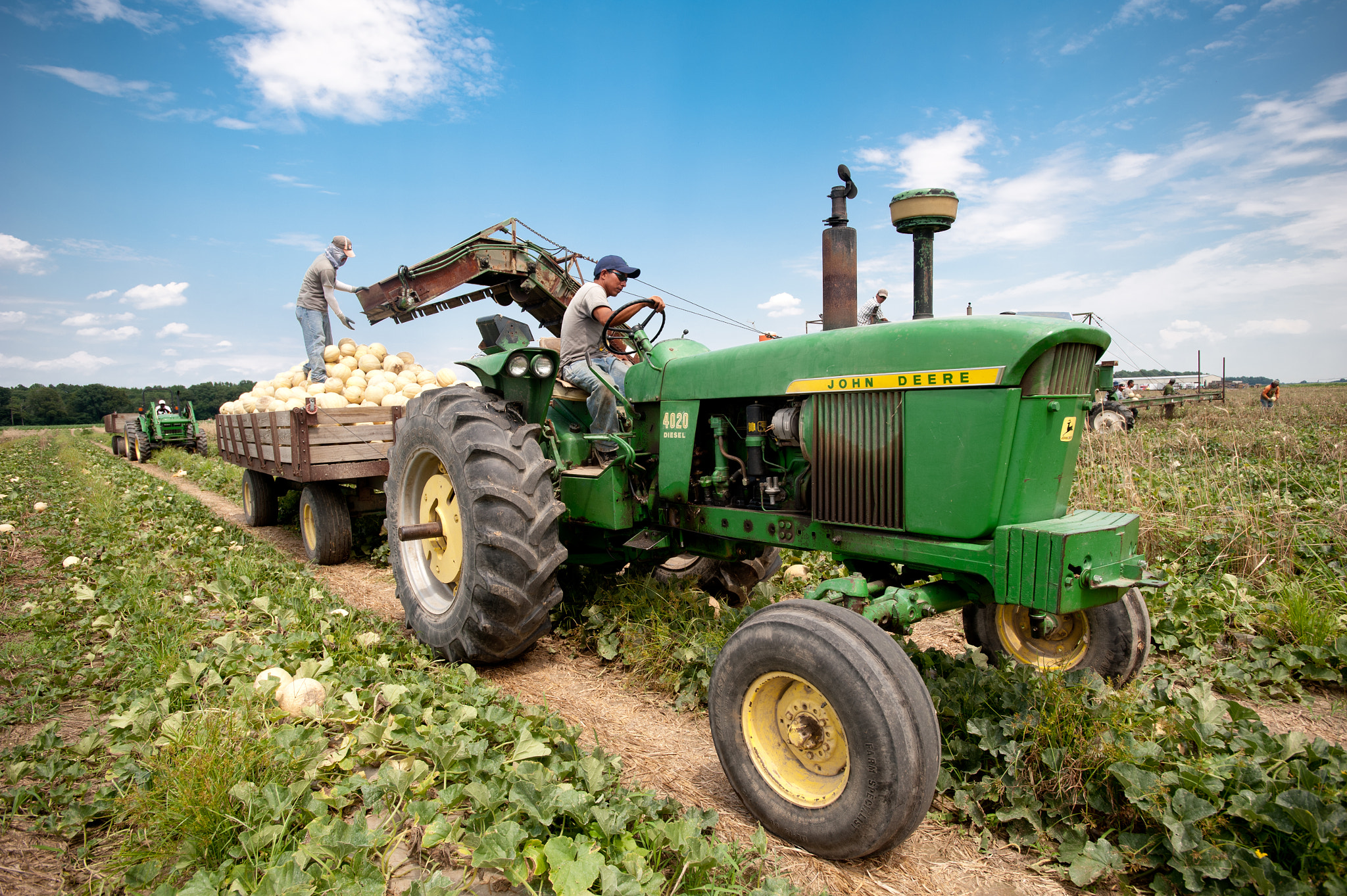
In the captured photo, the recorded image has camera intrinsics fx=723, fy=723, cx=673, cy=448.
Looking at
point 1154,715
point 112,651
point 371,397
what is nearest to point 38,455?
point 371,397

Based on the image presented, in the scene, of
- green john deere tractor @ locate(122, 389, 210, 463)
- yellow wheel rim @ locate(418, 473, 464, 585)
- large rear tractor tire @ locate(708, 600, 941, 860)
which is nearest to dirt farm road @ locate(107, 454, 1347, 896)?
large rear tractor tire @ locate(708, 600, 941, 860)

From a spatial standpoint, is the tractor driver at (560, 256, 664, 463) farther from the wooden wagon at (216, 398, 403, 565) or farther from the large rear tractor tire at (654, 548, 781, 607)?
the wooden wagon at (216, 398, 403, 565)

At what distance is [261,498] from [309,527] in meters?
1.79

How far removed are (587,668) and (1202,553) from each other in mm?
4160

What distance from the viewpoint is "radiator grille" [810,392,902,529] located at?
9.06ft

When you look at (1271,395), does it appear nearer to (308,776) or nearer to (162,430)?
(308,776)

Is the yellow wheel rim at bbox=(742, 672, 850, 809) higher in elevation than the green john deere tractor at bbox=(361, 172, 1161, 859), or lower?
lower

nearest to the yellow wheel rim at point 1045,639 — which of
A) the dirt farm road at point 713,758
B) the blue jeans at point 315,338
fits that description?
the dirt farm road at point 713,758

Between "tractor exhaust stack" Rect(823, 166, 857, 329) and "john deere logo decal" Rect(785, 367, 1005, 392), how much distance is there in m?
0.33

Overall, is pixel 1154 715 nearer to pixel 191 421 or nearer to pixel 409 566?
pixel 409 566

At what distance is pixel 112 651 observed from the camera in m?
3.63

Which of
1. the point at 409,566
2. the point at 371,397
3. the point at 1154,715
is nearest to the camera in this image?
the point at 1154,715

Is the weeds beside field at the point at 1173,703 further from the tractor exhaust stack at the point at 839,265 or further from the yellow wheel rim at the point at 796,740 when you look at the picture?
the tractor exhaust stack at the point at 839,265

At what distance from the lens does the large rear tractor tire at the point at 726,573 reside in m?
4.60
